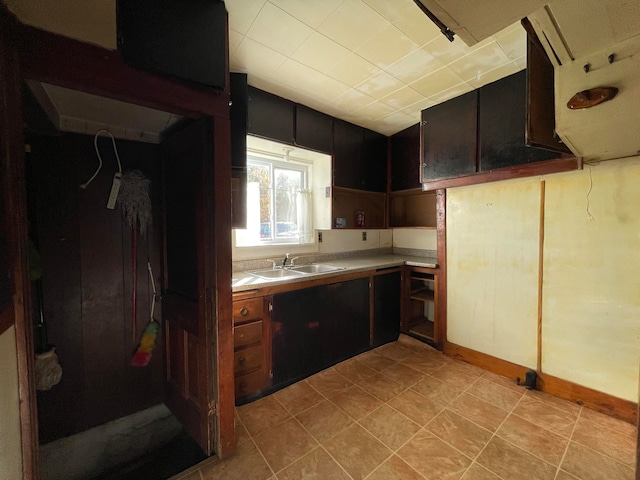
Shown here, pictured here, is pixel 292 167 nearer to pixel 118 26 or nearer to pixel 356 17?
pixel 356 17

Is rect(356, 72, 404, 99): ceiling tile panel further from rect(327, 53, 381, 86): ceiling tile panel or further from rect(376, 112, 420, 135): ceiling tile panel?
rect(376, 112, 420, 135): ceiling tile panel

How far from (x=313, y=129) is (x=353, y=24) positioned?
109 centimetres

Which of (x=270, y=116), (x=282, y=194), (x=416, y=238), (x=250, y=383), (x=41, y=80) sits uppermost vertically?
(x=270, y=116)

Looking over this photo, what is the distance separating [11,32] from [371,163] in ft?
9.19

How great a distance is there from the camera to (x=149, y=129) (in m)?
1.72

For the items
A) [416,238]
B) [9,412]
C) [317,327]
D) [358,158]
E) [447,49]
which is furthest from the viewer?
[416,238]

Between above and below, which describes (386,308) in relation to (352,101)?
below

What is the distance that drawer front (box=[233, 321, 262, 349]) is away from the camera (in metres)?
1.80

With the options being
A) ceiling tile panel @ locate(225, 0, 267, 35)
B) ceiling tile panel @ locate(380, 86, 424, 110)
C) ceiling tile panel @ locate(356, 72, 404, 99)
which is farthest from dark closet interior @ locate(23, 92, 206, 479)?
ceiling tile panel @ locate(380, 86, 424, 110)

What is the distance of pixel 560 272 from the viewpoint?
1.92 metres

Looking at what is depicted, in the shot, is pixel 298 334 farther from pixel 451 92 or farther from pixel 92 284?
pixel 451 92

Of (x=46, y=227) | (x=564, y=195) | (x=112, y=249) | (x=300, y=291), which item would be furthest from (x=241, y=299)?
(x=564, y=195)

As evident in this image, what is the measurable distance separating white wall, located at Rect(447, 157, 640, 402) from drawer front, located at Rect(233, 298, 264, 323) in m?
1.90

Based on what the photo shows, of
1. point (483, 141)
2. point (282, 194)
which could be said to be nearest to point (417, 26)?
point (483, 141)
